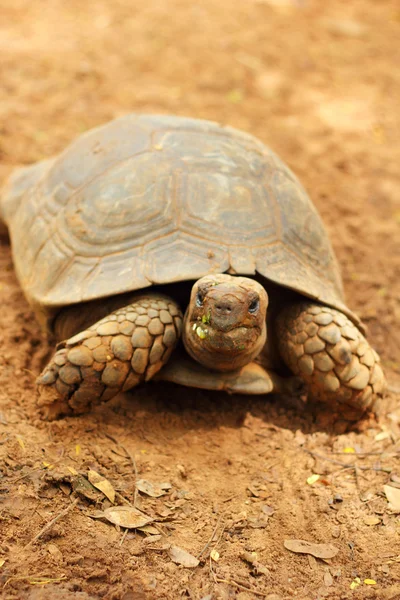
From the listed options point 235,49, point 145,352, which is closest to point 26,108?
point 235,49

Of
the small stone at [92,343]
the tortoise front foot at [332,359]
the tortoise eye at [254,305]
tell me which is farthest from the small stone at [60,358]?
the tortoise front foot at [332,359]

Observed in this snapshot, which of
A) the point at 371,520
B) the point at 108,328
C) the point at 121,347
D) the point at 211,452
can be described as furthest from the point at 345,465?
the point at 108,328

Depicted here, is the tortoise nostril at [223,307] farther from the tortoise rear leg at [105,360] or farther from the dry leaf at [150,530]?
the dry leaf at [150,530]

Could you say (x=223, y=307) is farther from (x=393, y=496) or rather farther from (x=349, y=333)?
(x=393, y=496)

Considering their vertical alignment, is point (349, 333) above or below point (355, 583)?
above

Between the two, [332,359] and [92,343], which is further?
[332,359]

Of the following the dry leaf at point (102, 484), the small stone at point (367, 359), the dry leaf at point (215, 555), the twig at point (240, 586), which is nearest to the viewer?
the twig at point (240, 586)

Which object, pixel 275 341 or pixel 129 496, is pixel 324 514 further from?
pixel 275 341
